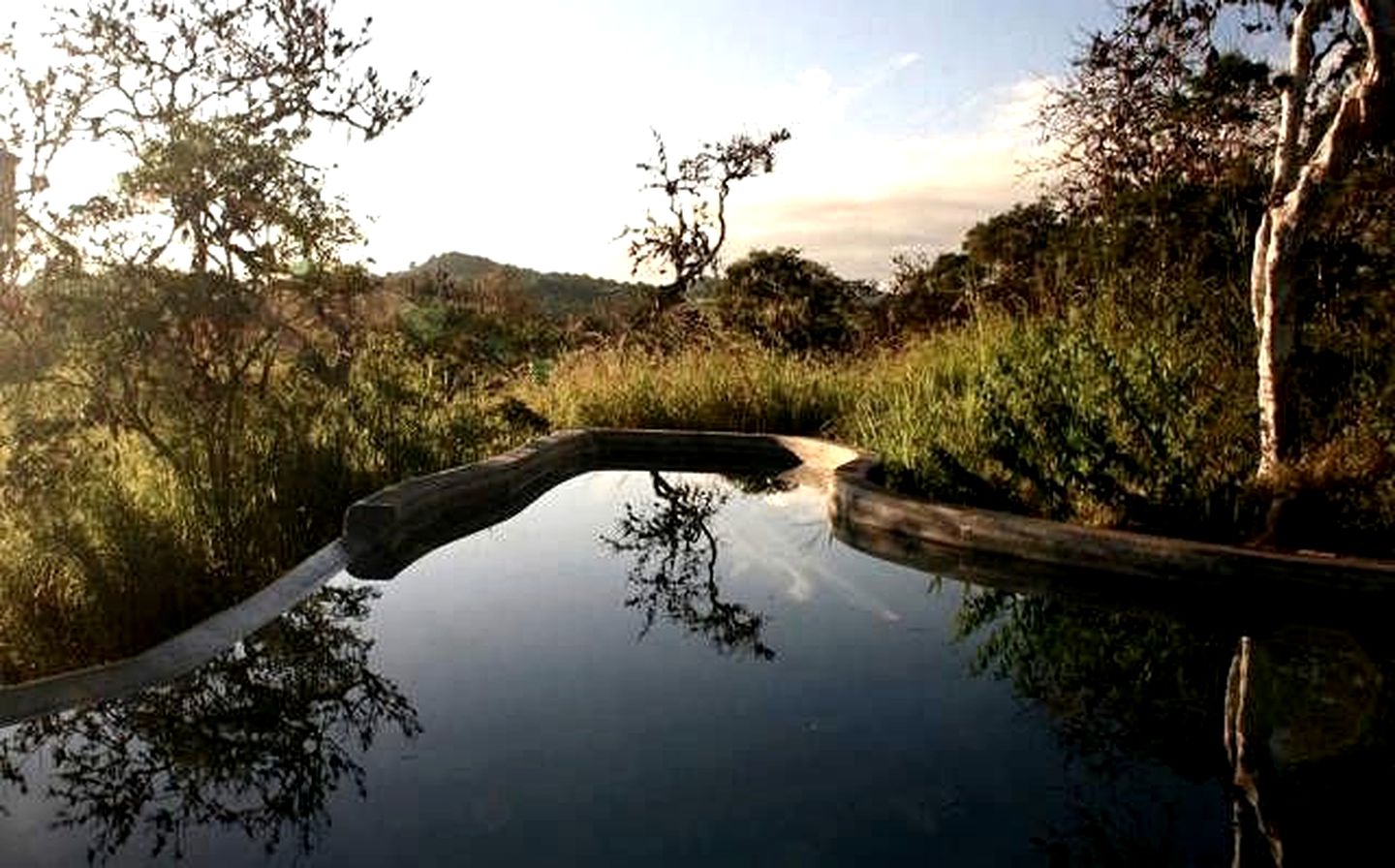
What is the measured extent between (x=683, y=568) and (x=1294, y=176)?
356 cm

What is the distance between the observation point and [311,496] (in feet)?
22.0

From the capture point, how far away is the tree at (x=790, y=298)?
714 inches

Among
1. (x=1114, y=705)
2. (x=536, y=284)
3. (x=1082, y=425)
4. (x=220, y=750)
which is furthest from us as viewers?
(x=536, y=284)

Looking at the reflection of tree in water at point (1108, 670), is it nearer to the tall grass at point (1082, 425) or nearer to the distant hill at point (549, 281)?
the tall grass at point (1082, 425)

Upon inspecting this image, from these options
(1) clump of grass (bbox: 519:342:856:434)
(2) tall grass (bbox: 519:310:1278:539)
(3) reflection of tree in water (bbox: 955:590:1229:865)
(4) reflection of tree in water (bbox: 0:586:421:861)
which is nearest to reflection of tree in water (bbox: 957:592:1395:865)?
(3) reflection of tree in water (bbox: 955:590:1229:865)

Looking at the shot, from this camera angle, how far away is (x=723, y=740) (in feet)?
11.5

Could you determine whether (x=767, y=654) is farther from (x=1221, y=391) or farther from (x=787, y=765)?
Answer: (x=1221, y=391)

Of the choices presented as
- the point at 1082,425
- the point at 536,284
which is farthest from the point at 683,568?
the point at 536,284

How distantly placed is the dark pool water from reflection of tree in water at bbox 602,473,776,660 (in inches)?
1.5

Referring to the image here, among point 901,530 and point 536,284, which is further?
point 536,284

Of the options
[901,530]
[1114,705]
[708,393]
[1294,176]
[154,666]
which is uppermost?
[1294,176]

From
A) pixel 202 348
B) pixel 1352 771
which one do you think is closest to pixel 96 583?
pixel 202 348

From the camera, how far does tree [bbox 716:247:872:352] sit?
1814 centimetres

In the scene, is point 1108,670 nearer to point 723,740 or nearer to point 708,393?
point 723,740
